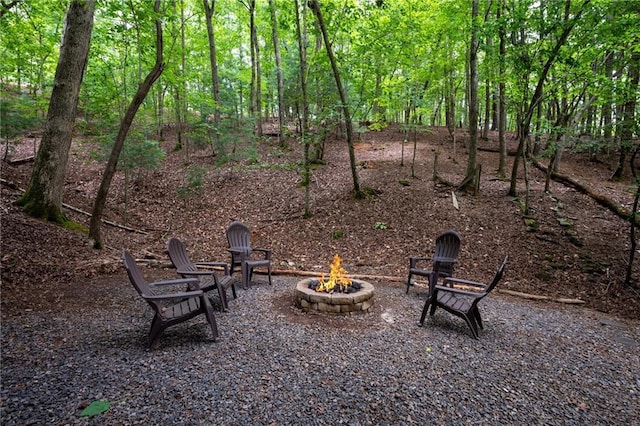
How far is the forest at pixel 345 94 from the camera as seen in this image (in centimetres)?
590

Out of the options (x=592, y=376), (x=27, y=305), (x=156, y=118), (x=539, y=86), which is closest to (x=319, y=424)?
(x=592, y=376)

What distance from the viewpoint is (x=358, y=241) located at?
303 inches

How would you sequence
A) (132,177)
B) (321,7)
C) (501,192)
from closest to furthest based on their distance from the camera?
(321,7) < (501,192) < (132,177)

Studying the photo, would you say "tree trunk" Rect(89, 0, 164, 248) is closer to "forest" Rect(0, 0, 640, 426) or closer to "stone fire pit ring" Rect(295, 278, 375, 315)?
"forest" Rect(0, 0, 640, 426)

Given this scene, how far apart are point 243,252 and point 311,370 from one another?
3198 millimetres

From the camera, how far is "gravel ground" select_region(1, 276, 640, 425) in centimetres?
227

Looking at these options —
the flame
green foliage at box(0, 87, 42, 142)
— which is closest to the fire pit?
the flame

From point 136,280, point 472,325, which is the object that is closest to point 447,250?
point 472,325

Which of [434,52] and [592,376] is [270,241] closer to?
[592,376]

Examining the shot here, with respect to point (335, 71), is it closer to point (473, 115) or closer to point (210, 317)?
point (473, 115)

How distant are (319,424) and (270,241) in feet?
19.4

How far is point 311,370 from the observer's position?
282 cm

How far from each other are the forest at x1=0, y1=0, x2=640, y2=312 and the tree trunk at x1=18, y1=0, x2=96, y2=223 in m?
0.02

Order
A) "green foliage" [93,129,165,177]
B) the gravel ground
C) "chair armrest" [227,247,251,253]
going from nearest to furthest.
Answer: the gravel ground < "chair armrest" [227,247,251,253] < "green foliage" [93,129,165,177]
